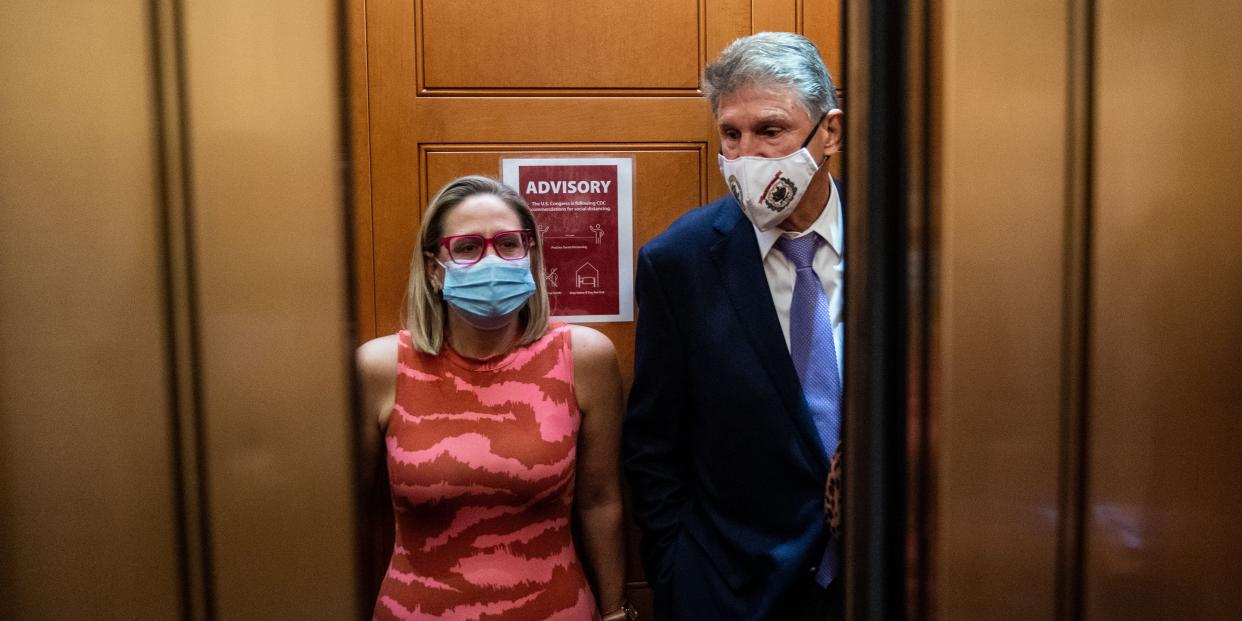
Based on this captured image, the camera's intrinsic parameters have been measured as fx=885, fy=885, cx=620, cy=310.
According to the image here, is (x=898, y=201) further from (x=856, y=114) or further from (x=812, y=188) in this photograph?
(x=812, y=188)

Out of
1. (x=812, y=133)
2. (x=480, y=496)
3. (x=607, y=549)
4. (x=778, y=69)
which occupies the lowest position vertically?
(x=607, y=549)

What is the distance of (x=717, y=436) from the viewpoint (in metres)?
1.97

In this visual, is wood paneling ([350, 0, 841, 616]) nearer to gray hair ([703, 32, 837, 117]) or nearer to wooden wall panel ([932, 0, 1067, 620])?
gray hair ([703, 32, 837, 117])

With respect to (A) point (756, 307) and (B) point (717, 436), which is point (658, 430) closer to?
(B) point (717, 436)

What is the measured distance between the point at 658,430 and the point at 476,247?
0.63 metres

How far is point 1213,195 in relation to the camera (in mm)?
858

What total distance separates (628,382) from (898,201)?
5.78ft

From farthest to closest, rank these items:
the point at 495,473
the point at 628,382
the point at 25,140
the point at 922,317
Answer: the point at 628,382
the point at 495,473
the point at 922,317
the point at 25,140

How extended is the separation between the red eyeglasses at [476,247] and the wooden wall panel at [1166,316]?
58.5 inches

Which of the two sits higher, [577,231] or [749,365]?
[577,231]

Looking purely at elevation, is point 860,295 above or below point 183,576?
above

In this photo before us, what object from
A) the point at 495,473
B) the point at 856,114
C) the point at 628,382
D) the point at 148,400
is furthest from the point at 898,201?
the point at 628,382

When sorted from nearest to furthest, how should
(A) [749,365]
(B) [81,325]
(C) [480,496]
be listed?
(B) [81,325], (A) [749,365], (C) [480,496]

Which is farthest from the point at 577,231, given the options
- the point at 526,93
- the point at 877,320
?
the point at 877,320
